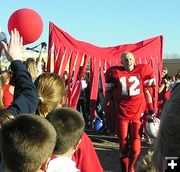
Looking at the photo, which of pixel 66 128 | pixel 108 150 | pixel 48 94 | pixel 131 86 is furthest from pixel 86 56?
pixel 66 128

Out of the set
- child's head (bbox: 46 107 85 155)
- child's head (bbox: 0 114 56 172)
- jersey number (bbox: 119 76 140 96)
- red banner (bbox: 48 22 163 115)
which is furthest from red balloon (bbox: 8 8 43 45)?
child's head (bbox: 0 114 56 172)

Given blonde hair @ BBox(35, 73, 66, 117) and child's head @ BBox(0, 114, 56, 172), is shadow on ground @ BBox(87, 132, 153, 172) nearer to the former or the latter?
blonde hair @ BBox(35, 73, 66, 117)

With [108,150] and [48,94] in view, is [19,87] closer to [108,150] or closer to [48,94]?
[48,94]

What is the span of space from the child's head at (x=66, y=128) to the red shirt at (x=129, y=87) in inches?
146

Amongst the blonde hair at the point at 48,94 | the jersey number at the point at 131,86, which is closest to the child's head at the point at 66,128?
the blonde hair at the point at 48,94

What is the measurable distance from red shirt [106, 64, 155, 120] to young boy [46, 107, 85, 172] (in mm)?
3690

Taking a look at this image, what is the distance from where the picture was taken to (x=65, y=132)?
2881 mm

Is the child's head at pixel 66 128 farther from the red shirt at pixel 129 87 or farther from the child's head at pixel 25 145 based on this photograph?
the red shirt at pixel 129 87

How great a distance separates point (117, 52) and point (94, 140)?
2293mm

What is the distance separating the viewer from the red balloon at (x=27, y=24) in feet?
23.2

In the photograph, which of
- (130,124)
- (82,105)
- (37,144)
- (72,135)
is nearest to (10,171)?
(37,144)

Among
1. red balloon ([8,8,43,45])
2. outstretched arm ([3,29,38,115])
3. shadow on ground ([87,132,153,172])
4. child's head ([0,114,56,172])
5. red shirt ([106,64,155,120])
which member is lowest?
shadow on ground ([87,132,153,172])

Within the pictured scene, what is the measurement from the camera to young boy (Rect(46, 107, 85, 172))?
278cm

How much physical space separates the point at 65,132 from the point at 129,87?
3820 mm
